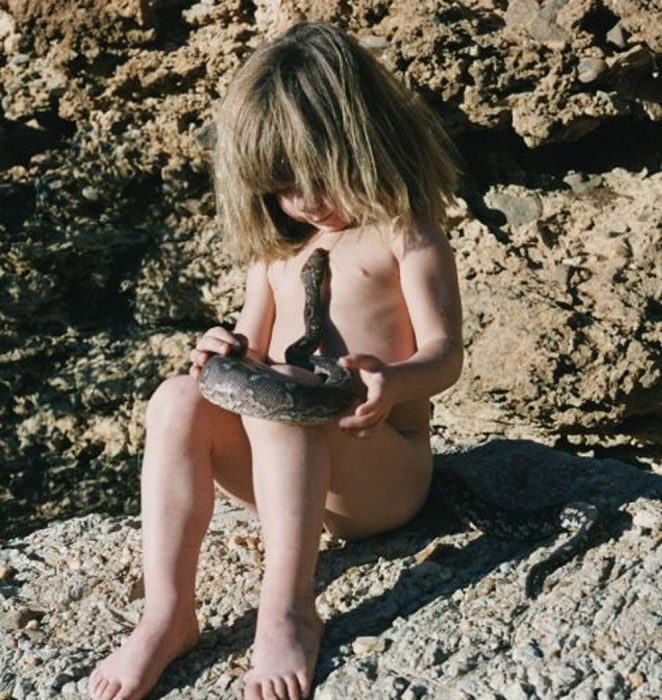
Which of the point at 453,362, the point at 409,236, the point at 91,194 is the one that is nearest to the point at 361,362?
the point at 453,362

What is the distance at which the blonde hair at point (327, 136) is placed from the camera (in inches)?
153

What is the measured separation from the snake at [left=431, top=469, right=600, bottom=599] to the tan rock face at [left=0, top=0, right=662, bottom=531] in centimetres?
113

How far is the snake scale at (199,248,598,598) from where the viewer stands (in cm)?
348

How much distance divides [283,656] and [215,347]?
957mm

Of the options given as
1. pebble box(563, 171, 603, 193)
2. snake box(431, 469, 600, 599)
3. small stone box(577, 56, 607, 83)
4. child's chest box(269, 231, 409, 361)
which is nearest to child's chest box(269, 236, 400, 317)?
child's chest box(269, 231, 409, 361)

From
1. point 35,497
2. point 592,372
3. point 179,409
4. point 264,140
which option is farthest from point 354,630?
point 35,497

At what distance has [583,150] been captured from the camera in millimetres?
5691

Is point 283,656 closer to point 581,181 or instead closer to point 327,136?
point 327,136

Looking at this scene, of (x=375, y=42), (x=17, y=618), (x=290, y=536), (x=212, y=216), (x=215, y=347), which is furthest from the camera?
(x=212, y=216)

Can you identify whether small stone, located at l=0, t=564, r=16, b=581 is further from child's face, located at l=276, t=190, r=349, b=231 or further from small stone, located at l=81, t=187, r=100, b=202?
small stone, located at l=81, t=187, r=100, b=202

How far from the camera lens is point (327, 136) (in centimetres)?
388

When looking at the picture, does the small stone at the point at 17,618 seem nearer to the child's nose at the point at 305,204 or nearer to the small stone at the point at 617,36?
the child's nose at the point at 305,204

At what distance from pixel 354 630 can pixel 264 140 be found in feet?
5.11

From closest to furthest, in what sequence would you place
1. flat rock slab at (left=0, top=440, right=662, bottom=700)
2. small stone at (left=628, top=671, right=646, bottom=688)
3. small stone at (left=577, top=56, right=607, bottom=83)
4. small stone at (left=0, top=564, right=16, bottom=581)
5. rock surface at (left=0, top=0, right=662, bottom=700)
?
small stone at (left=628, top=671, right=646, bottom=688), flat rock slab at (left=0, top=440, right=662, bottom=700), rock surface at (left=0, top=0, right=662, bottom=700), small stone at (left=0, top=564, right=16, bottom=581), small stone at (left=577, top=56, right=607, bottom=83)
